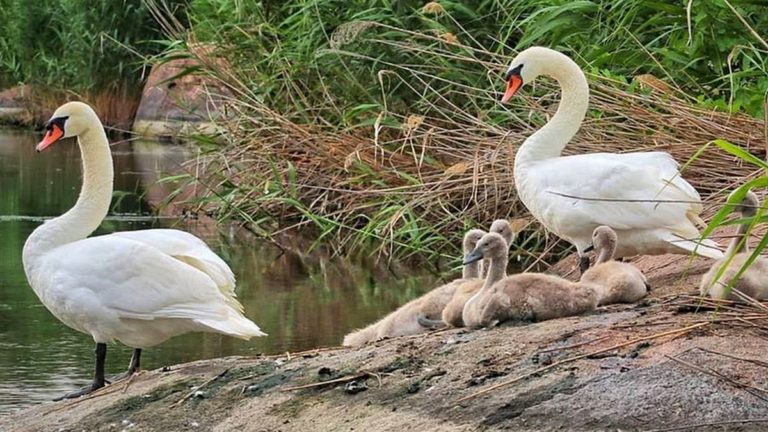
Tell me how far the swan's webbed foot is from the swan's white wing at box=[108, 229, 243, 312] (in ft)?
2.53

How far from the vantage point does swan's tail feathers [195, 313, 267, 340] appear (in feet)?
21.6

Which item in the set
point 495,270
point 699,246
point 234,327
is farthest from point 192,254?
point 699,246

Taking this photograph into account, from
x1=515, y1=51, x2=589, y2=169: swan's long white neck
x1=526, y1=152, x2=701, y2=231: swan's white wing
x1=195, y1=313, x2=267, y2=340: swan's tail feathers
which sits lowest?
x1=195, y1=313, x2=267, y2=340: swan's tail feathers

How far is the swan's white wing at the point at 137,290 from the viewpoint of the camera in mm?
6656

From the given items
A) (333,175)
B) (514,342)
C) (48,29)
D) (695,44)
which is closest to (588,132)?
(695,44)

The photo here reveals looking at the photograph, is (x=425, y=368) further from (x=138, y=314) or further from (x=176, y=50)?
(x=176, y=50)

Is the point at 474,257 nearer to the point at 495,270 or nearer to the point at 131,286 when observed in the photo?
the point at 495,270

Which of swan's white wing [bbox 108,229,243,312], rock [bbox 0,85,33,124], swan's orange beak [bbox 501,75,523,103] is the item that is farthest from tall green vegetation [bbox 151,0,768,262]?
rock [bbox 0,85,33,124]

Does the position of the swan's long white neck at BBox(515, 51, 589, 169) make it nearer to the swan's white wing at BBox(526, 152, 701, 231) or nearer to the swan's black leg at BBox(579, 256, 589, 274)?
the swan's white wing at BBox(526, 152, 701, 231)

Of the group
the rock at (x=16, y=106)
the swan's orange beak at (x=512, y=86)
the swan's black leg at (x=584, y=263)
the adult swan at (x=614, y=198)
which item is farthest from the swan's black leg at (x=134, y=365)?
the rock at (x=16, y=106)

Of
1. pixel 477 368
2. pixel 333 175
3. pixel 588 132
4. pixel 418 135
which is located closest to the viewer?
pixel 477 368

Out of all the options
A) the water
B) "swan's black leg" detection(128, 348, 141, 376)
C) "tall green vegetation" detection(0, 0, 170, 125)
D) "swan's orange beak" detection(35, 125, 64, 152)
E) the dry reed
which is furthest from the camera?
"tall green vegetation" detection(0, 0, 170, 125)

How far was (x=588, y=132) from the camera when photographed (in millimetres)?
10039

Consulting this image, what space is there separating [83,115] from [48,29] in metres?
20.7
